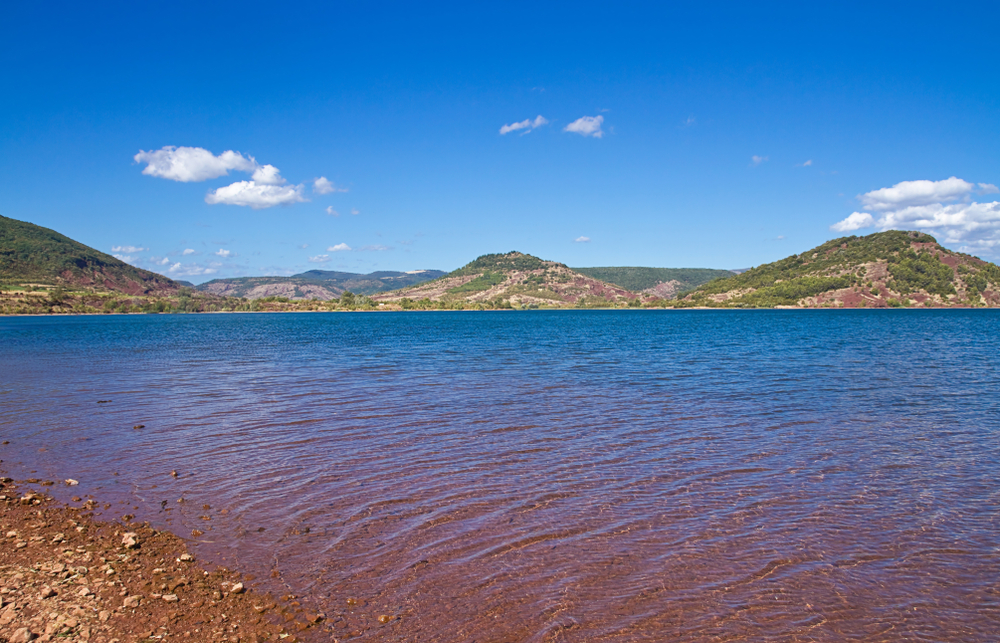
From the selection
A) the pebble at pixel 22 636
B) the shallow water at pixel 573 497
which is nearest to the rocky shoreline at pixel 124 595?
the pebble at pixel 22 636

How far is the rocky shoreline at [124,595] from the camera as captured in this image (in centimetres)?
655

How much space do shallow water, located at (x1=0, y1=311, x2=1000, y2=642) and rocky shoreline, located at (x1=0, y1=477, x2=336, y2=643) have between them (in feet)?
1.70

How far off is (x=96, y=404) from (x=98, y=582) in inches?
701

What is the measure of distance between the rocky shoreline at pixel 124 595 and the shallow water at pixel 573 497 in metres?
0.52

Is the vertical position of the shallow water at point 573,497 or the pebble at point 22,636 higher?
the pebble at point 22,636

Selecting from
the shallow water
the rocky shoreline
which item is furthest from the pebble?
the shallow water

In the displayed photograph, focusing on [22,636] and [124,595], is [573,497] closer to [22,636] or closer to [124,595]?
[124,595]

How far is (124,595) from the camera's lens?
24.1 ft

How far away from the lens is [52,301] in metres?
176

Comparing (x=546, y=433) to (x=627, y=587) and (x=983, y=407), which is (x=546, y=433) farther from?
(x=983, y=407)

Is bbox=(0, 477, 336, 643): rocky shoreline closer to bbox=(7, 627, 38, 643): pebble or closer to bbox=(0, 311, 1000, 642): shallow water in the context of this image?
bbox=(7, 627, 38, 643): pebble

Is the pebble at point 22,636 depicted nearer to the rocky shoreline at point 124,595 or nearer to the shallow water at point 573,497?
the rocky shoreline at point 124,595

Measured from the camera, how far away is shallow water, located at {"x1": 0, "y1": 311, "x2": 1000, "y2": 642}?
7.36 meters

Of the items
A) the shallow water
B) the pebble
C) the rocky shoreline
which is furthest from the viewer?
the shallow water
